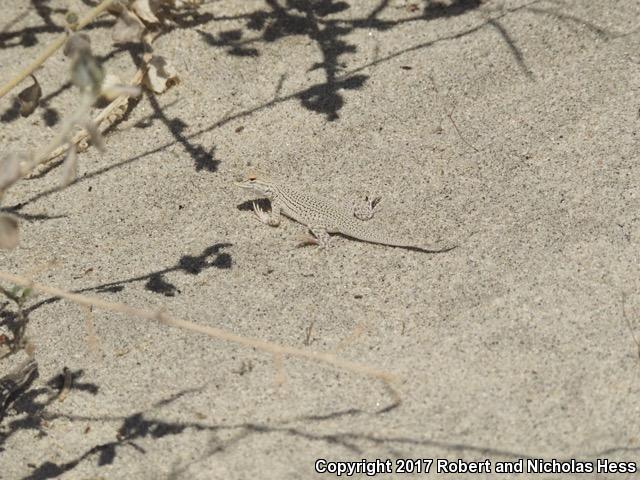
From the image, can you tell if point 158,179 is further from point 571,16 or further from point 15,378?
point 571,16

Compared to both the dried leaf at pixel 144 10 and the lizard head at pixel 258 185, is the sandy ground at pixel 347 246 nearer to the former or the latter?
the lizard head at pixel 258 185

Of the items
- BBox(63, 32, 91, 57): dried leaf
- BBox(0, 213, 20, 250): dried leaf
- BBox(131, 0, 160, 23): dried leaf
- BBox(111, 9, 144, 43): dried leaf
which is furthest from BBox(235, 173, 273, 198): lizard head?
BBox(0, 213, 20, 250): dried leaf

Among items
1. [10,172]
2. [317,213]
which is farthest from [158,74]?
[10,172]

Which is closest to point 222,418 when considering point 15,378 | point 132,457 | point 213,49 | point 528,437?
point 132,457

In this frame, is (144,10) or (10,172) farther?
(144,10)

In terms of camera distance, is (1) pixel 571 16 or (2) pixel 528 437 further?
(1) pixel 571 16

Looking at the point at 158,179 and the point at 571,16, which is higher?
the point at 571,16

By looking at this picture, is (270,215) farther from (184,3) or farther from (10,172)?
(10,172)
